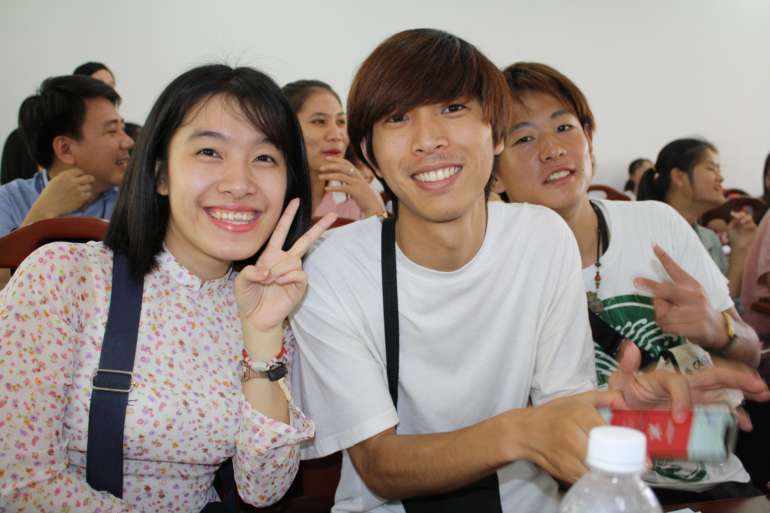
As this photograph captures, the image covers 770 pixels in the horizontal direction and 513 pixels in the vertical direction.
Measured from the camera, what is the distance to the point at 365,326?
1.22 metres

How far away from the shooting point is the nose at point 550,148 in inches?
66.3

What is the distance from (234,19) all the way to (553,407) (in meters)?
4.20

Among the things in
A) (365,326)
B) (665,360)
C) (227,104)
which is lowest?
(665,360)

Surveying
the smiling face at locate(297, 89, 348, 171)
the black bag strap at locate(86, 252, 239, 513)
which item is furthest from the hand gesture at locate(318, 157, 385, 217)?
the black bag strap at locate(86, 252, 239, 513)

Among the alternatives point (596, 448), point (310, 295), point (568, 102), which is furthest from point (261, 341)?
point (568, 102)

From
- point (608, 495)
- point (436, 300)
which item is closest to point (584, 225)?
point (436, 300)

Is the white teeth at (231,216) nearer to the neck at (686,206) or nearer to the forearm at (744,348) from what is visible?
the forearm at (744,348)

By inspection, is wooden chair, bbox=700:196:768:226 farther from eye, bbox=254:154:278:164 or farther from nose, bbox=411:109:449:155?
eye, bbox=254:154:278:164

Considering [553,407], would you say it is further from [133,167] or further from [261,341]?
[133,167]

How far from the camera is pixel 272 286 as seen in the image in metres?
1.18

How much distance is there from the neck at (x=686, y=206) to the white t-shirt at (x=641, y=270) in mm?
2056

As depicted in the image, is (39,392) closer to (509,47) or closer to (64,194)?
(64,194)

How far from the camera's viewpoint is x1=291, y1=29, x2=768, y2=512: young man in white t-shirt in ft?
3.88

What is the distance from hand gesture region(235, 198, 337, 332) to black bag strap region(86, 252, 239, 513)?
0.62 ft
